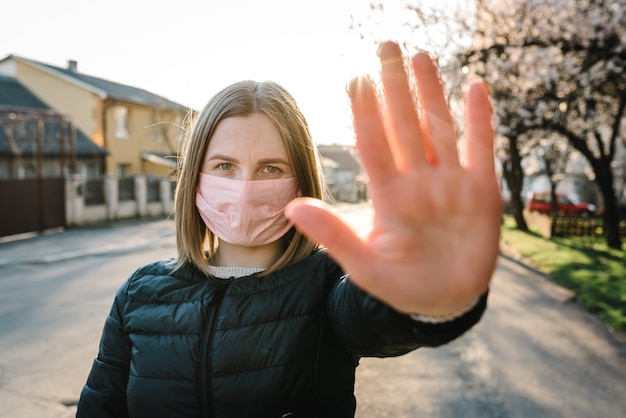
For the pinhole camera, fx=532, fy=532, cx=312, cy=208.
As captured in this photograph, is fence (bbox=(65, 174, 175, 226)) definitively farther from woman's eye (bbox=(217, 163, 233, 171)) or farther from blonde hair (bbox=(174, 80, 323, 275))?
woman's eye (bbox=(217, 163, 233, 171))

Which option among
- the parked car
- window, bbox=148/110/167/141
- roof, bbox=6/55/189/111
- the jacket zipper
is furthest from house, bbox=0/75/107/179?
the parked car

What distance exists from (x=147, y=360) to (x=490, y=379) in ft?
13.5

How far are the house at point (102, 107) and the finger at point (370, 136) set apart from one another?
1165 inches

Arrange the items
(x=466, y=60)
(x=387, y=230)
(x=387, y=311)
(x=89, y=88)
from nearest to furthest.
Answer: (x=387, y=230) → (x=387, y=311) → (x=466, y=60) → (x=89, y=88)

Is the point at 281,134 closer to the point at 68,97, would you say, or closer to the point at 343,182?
the point at 68,97

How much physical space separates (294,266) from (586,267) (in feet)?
39.6

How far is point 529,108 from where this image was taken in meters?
15.8

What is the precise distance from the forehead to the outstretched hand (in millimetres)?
854

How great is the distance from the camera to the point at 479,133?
3.31 feet

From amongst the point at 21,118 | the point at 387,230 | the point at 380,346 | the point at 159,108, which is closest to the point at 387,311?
the point at 380,346

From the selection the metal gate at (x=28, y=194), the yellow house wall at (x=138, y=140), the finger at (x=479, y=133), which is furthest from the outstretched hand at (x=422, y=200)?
the yellow house wall at (x=138, y=140)

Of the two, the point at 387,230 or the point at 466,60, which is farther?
the point at 466,60

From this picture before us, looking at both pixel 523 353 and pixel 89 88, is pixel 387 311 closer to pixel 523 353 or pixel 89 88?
pixel 523 353

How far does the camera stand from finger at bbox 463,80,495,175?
1.01 meters
